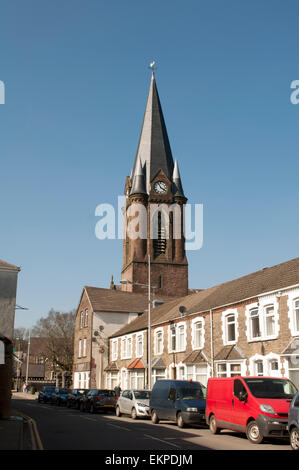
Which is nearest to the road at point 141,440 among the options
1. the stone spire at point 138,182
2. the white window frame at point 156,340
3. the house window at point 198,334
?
the house window at point 198,334

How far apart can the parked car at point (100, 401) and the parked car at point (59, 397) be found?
8375mm

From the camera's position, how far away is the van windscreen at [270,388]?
49.9 ft

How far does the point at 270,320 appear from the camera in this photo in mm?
24375

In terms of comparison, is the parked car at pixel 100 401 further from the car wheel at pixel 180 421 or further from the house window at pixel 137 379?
the car wheel at pixel 180 421

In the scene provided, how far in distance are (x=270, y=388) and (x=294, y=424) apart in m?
2.86

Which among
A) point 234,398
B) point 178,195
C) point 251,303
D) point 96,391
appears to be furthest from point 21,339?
point 234,398

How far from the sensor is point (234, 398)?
52.0 ft

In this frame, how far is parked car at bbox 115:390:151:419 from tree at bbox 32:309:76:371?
45053 mm

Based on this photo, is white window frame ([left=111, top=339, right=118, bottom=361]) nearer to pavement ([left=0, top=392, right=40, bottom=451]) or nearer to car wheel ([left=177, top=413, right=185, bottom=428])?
pavement ([left=0, top=392, right=40, bottom=451])

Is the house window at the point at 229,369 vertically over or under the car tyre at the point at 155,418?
over

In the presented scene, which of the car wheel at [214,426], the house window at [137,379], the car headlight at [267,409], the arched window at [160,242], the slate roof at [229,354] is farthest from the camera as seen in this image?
the arched window at [160,242]

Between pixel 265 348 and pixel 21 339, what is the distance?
8866 centimetres

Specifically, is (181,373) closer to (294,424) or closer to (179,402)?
(179,402)
